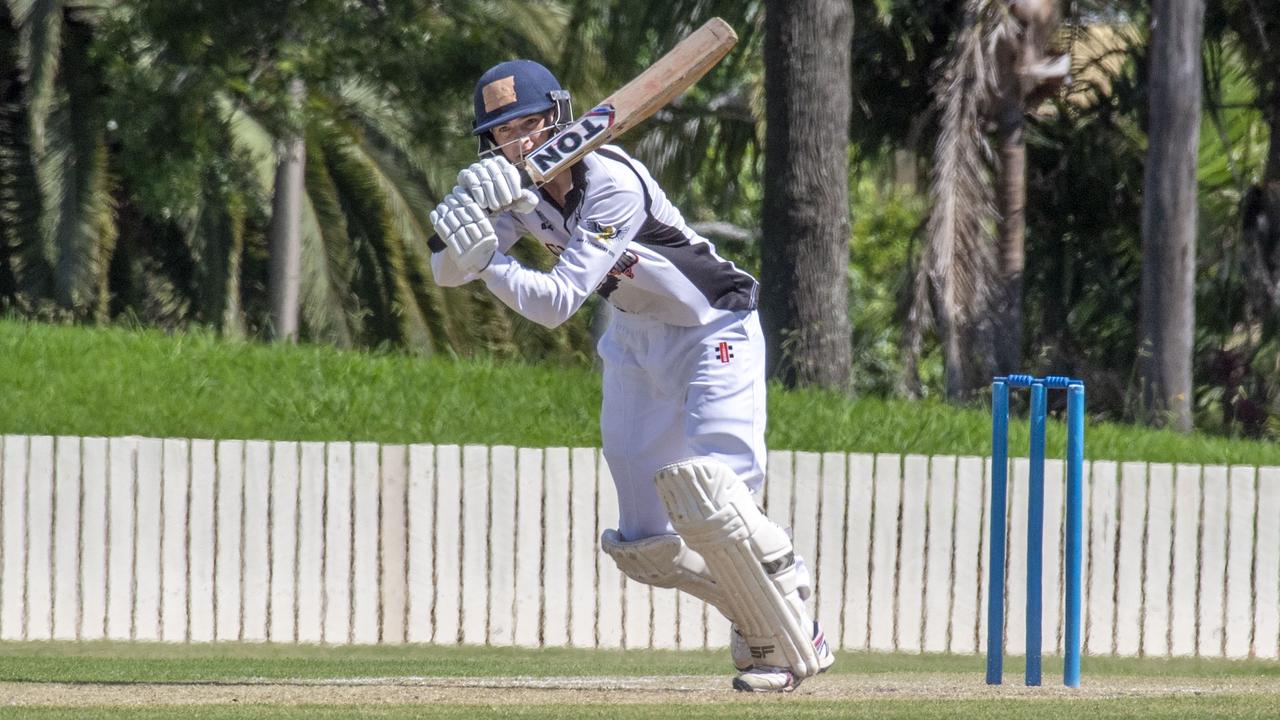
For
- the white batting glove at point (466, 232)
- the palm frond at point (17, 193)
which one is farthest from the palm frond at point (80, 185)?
the white batting glove at point (466, 232)

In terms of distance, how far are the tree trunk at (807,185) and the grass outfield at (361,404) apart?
0.86 meters

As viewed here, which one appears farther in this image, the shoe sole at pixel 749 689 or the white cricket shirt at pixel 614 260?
the shoe sole at pixel 749 689

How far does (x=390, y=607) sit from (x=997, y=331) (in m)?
8.29

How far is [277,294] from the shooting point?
53.0ft

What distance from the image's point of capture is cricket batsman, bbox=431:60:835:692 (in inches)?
207

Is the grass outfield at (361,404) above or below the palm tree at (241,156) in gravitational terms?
below

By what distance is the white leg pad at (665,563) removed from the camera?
570 cm

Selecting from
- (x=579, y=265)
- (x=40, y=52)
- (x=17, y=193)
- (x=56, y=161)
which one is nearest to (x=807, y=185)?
(x=579, y=265)

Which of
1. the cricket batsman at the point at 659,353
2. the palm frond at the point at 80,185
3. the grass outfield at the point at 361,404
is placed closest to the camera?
the cricket batsman at the point at 659,353

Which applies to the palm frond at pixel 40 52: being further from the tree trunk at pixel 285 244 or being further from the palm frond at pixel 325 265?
the palm frond at pixel 325 265

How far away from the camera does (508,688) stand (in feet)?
19.7

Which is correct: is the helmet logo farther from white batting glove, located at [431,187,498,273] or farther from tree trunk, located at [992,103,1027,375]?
tree trunk, located at [992,103,1027,375]

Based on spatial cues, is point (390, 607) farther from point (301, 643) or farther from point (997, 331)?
point (997, 331)

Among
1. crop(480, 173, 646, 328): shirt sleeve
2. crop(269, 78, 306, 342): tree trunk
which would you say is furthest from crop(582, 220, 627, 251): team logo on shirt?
crop(269, 78, 306, 342): tree trunk
